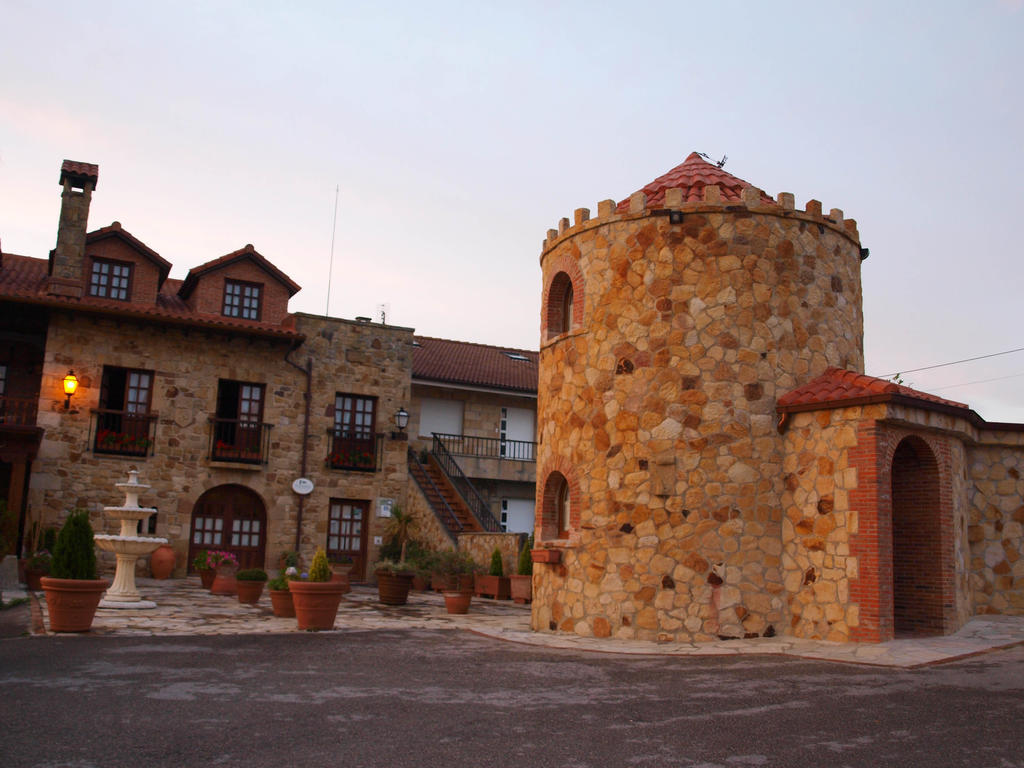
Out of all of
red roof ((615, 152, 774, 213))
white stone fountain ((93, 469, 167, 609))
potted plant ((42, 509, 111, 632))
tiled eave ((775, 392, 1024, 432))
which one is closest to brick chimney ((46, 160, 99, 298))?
white stone fountain ((93, 469, 167, 609))

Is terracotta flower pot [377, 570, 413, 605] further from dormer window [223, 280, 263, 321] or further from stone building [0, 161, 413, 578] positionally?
dormer window [223, 280, 263, 321]

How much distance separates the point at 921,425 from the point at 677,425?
288cm

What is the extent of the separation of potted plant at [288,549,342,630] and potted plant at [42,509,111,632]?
94.2 inches

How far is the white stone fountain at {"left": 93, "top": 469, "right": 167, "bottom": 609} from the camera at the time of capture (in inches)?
542

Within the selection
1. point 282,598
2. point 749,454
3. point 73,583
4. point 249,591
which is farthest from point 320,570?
point 749,454

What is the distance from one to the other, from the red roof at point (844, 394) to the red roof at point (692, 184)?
8.64 feet

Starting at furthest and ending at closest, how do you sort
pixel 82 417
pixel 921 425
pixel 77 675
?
pixel 82 417, pixel 921 425, pixel 77 675

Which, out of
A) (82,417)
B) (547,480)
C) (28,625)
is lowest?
(28,625)

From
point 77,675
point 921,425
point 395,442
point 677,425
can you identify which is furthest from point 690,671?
point 395,442

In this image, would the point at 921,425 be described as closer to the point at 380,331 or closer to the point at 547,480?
the point at 547,480

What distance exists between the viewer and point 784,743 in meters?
5.73

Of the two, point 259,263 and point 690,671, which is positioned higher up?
point 259,263

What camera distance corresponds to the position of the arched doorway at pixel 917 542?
1112 cm

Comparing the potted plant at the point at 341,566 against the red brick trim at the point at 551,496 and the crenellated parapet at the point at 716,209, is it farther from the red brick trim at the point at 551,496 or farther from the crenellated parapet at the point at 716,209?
the crenellated parapet at the point at 716,209
